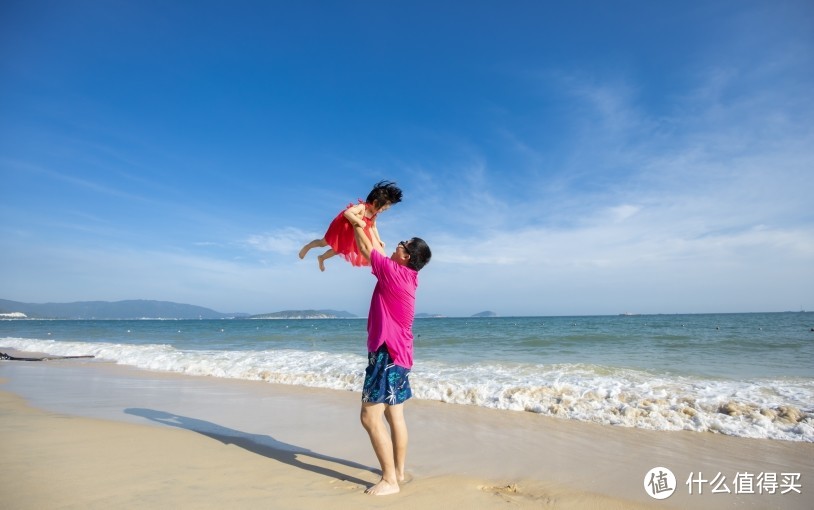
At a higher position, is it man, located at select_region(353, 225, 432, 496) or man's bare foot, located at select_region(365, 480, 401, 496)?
man, located at select_region(353, 225, 432, 496)

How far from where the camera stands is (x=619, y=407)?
5645 millimetres

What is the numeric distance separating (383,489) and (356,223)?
1895 millimetres

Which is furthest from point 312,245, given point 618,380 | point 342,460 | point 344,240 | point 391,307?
point 618,380

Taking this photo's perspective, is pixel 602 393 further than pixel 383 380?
Yes

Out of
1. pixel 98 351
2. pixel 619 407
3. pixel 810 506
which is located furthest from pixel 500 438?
pixel 98 351

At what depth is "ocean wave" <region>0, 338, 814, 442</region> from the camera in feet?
16.7

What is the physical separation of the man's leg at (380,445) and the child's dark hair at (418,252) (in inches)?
41.9

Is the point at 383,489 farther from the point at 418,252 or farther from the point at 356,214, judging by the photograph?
the point at 356,214

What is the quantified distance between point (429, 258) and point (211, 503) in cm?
218

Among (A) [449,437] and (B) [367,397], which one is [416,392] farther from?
(B) [367,397]

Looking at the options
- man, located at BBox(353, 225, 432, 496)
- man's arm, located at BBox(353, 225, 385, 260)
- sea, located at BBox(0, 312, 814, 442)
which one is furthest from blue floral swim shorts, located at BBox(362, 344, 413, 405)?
sea, located at BBox(0, 312, 814, 442)

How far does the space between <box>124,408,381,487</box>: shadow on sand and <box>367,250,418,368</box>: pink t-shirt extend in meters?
1.10

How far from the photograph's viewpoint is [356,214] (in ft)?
10.4

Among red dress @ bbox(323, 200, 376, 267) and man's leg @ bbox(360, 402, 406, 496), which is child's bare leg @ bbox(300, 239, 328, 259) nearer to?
red dress @ bbox(323, 200, 376, 267)
